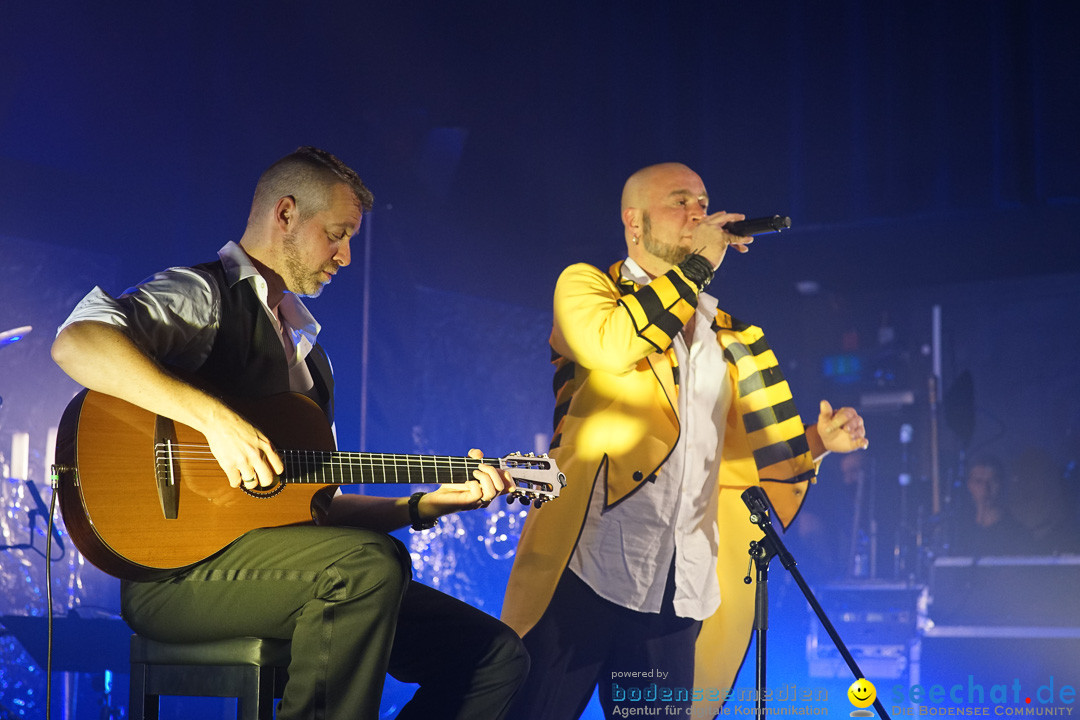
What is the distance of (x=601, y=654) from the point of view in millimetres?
3012

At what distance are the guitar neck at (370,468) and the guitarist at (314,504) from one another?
0.05m

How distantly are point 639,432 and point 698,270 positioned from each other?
53 centimetres

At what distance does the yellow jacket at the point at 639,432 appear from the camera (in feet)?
9.91

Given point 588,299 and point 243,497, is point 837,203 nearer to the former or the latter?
point 588,299

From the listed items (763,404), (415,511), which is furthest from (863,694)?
(415,511)

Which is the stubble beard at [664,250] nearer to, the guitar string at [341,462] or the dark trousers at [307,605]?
the guitar string at [341,462]

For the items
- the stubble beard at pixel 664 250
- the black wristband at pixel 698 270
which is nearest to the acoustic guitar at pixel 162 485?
the black wristband at pixel 698 270

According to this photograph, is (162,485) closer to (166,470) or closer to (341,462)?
(166,470)

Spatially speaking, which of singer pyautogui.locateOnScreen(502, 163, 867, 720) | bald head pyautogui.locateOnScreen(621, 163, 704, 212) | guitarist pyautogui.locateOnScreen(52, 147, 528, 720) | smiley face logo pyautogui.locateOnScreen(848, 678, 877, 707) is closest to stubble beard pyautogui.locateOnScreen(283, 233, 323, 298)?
guitarist pyautogui.locateOnScreen(52, 147, 528, 720)

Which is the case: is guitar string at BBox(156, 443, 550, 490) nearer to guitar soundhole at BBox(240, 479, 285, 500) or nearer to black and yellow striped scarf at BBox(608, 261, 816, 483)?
guitar soundhole at BBox(240, 479, 285, 500)

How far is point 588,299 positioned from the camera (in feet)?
10.2

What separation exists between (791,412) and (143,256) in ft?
7.96

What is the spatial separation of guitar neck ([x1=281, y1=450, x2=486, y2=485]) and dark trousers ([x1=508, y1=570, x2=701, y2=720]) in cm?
88

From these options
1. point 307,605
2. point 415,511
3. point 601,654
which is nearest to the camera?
point 307,605
